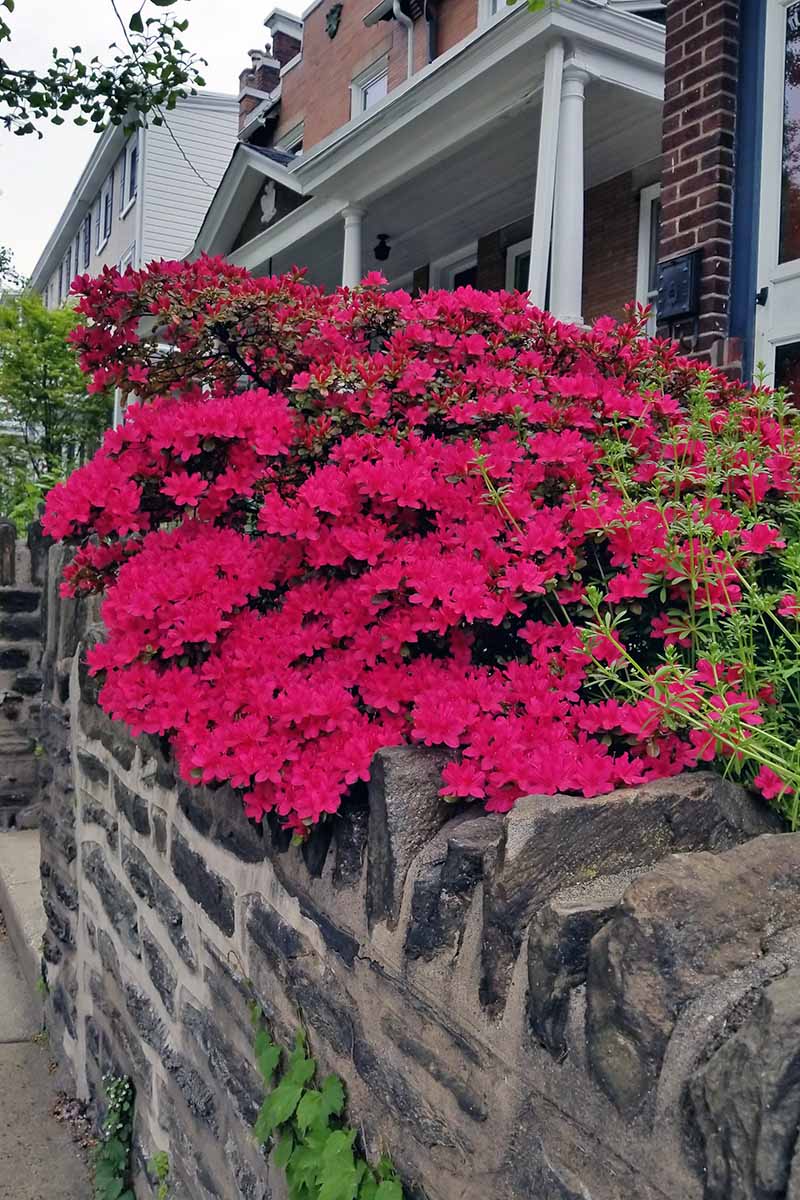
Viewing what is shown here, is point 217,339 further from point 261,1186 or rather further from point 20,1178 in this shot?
point 20,1178

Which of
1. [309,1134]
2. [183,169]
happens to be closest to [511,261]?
[309,1134]

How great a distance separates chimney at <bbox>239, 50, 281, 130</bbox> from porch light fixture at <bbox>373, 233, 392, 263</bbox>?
30.9ft

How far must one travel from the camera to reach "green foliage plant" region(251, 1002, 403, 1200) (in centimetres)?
175

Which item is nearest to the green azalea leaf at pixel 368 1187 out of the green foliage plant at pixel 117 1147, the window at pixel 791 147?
the green foliage plant at pixel 117 1147

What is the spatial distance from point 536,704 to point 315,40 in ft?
55.5

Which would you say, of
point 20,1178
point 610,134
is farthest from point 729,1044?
point 610,134

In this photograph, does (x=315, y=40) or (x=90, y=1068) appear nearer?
(x=90, y=1068)

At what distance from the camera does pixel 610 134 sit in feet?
27.7

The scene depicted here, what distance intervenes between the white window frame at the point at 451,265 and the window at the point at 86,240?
16136 millimetres

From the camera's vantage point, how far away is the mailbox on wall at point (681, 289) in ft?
16.5

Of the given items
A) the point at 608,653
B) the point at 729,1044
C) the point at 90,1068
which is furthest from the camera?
the point at 90,1068

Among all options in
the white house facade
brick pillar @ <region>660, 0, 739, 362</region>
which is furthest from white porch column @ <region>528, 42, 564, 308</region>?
the white house facade

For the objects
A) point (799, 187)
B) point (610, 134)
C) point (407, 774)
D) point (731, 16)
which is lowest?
point (407, 774)

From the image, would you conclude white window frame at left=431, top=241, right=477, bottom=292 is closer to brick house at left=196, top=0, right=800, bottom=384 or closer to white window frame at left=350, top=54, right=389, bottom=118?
brick house at left=196, top=0, right=800, bottom=384
